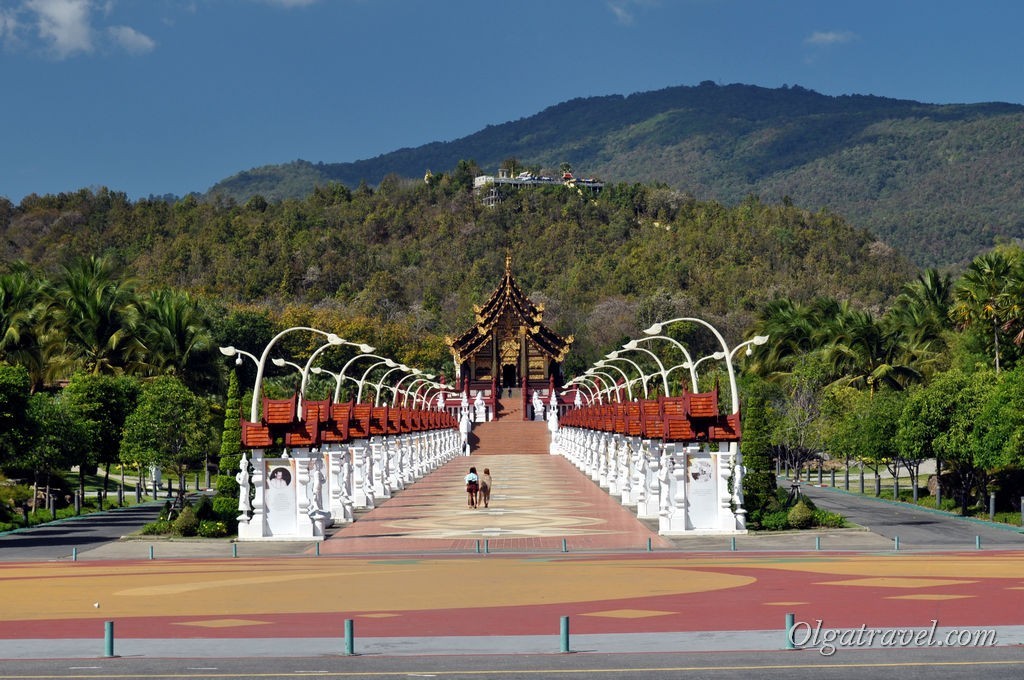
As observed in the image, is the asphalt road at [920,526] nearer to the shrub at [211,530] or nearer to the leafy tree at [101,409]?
the shrub at [211,530]

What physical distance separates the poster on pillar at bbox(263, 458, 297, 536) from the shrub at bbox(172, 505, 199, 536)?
3.05 m

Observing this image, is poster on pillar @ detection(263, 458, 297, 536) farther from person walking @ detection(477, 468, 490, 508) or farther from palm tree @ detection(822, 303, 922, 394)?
palm tree @ detection(822, 303, 922, 394)

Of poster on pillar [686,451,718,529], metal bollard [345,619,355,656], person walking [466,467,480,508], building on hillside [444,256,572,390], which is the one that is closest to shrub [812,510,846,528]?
poster on pillar [686,451,718,529]

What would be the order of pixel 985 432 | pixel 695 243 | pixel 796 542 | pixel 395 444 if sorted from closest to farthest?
pixel 796 542 < pixel 985 432 < pixel 395 444 < pixel 695 243

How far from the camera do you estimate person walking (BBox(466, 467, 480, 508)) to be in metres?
53.0

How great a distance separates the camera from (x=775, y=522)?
43031mm

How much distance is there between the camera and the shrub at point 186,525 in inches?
1682

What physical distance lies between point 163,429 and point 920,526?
31.6 m

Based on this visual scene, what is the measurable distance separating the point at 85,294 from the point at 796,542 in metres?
48.8

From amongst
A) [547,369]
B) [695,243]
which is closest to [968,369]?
[547,369]

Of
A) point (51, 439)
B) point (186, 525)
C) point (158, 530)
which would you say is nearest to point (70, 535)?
point (158, 530)

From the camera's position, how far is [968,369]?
62.6 m

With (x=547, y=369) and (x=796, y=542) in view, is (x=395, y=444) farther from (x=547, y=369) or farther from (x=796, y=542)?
(x=547, y=369)

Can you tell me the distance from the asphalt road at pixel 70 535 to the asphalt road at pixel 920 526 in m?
22.7
